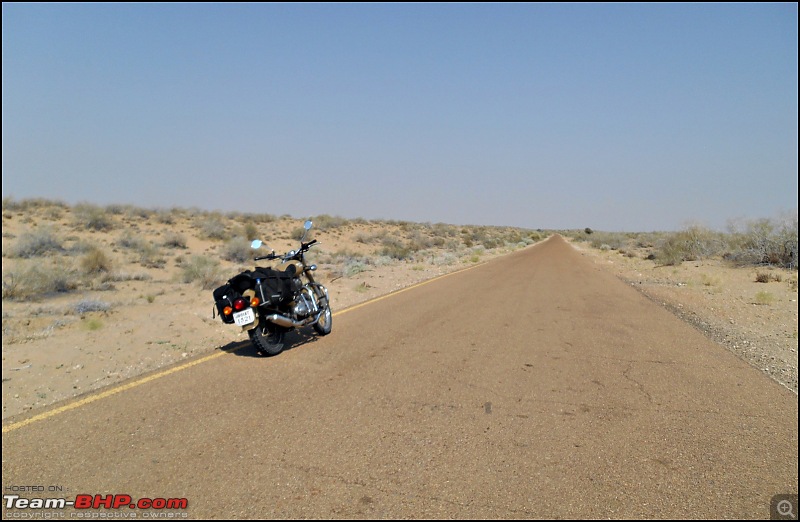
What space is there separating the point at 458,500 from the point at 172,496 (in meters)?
2.01

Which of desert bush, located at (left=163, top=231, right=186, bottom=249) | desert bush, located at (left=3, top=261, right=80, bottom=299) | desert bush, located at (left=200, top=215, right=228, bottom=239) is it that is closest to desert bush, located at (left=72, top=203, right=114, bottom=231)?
desert bush, located at (left=163, top=231, right=186, bottom=249)

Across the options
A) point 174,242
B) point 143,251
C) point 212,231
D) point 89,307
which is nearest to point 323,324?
point 89,307

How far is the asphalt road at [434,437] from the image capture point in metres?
3.36

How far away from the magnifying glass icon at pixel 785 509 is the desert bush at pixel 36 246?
24168 mm

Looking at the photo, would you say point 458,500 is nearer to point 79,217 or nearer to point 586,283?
point 586,283

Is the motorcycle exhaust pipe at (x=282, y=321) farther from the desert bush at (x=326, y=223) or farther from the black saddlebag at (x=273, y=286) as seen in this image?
the desert bush at (x=326, y=223)

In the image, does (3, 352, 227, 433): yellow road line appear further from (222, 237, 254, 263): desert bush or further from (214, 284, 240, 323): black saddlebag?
(222, 237, 254, 263): desert bush

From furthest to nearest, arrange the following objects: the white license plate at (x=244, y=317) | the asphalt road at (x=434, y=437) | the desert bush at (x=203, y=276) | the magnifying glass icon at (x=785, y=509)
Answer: the desert bush at (x=203, y=276) → the white license plate at (x=244, y=317) → the asphalt road at (x=434, y=437) → the magnifying glass icon at (x=785, y=509)

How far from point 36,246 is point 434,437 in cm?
2261

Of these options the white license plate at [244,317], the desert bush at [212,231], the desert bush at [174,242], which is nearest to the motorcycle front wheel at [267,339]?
the white license plate at [244,317]

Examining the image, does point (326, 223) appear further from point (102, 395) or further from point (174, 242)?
point (102, 395)

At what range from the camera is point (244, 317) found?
6.47 m

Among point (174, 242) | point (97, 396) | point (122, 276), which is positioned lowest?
point (97, 396)

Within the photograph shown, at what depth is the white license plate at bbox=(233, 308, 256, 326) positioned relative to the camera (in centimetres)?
644
